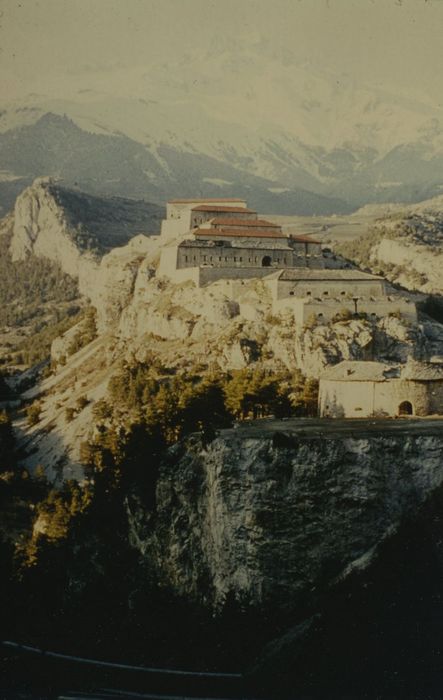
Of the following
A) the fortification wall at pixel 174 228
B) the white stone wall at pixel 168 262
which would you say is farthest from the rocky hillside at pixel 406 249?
the white stone wall at pixel 168 262

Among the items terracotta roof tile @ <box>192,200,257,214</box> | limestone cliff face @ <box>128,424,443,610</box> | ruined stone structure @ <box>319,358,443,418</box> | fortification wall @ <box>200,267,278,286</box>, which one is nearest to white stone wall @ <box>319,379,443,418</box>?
ruined stone structure @ <box>319,358,443,418</box>

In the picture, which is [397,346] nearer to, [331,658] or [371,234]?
[331,658]

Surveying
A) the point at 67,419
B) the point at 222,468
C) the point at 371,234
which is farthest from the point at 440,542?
the point at 371,234

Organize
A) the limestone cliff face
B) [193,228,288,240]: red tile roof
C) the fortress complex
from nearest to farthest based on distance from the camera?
the limestone cliff face, the fortress complex, [193,228,288,240]: red tile roof

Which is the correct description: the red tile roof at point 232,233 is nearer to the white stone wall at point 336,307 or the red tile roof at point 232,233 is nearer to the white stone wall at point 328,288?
the white stone wall at point 328,288

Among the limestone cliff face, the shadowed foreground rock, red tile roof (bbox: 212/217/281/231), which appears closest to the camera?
the shadowed foreground rock

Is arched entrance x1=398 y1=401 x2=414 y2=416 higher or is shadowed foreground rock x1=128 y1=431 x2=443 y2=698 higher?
arched entrance x1=398 y1=401 x2=414 y2=416

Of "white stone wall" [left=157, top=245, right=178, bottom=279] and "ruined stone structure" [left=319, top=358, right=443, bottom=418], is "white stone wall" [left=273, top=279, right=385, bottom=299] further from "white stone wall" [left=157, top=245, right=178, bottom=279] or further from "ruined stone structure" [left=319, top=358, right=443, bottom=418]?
"ruined stone structure" [left=319, top=358, right=443, bottom=418]
